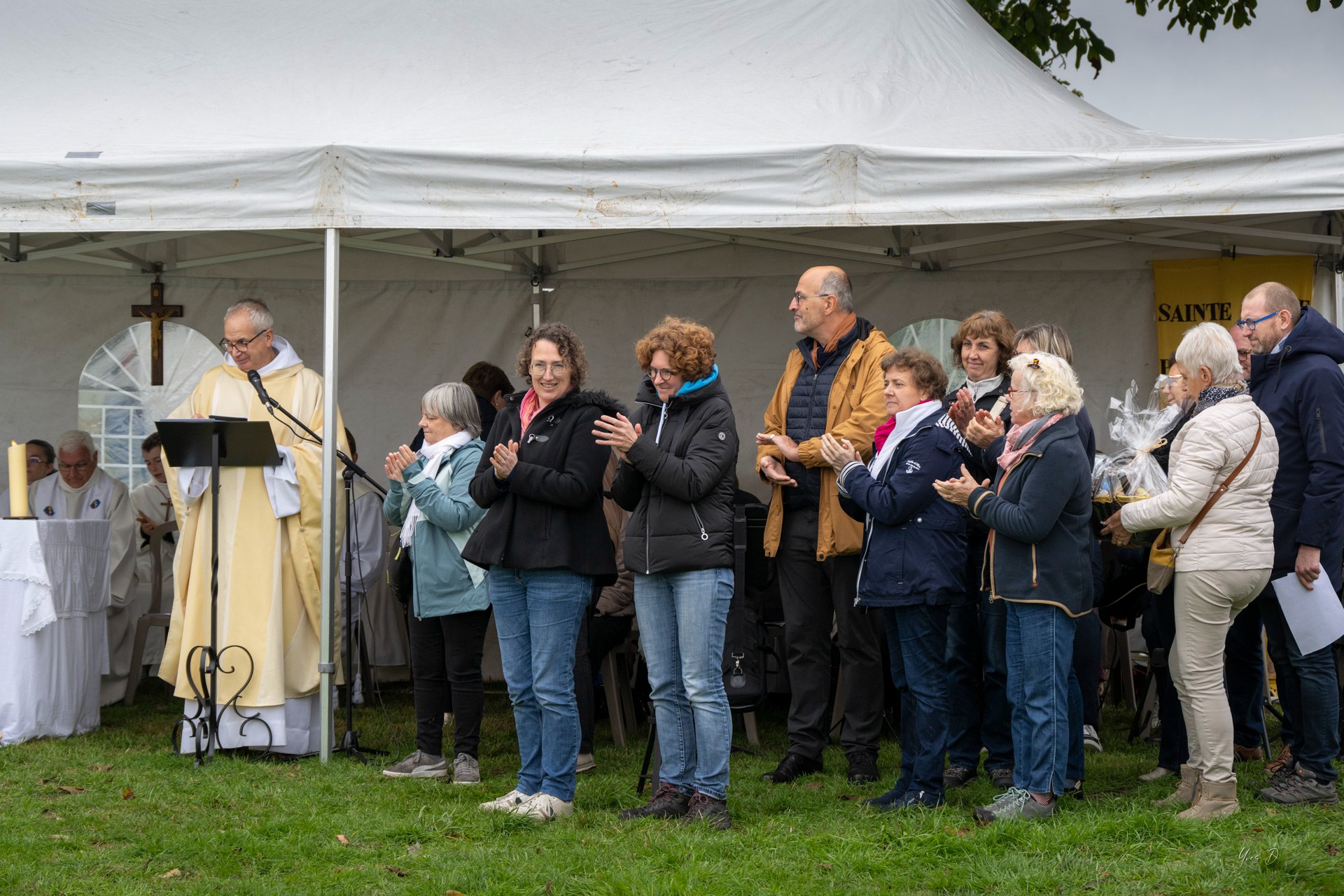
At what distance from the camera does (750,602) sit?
5996mm

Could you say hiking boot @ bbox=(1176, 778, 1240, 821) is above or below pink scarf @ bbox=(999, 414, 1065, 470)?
below

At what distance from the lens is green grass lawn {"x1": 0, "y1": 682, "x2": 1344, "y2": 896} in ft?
11.8

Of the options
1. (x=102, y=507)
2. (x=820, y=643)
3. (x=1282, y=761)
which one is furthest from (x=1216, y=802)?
(x=102, y=507)

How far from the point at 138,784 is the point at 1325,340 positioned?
4621mm

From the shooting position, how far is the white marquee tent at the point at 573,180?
4879 millimetres

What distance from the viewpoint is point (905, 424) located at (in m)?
4.33

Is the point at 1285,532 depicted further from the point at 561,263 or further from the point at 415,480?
the point at 561,263

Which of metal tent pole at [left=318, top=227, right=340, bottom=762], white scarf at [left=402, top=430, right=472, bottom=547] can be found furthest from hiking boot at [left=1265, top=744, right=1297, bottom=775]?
metal tent pole at [left=318, top=227, right=340, bottom=762]

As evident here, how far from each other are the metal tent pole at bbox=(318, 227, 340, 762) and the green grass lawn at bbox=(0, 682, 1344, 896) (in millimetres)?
436

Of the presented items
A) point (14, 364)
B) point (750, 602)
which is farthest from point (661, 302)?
point (14, 364)

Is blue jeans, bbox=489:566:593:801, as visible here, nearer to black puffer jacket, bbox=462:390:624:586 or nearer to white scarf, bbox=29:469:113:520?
black puffer jacket, bbox=462:390:624:586

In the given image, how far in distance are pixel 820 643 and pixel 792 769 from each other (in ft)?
1.63

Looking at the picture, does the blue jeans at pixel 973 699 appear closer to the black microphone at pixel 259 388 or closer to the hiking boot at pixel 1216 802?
the hiking boot at pixel 1216 802

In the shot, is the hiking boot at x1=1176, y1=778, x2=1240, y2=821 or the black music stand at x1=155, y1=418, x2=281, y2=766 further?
the black music stand at x1=155, y1=418, x2=281, y2=766
